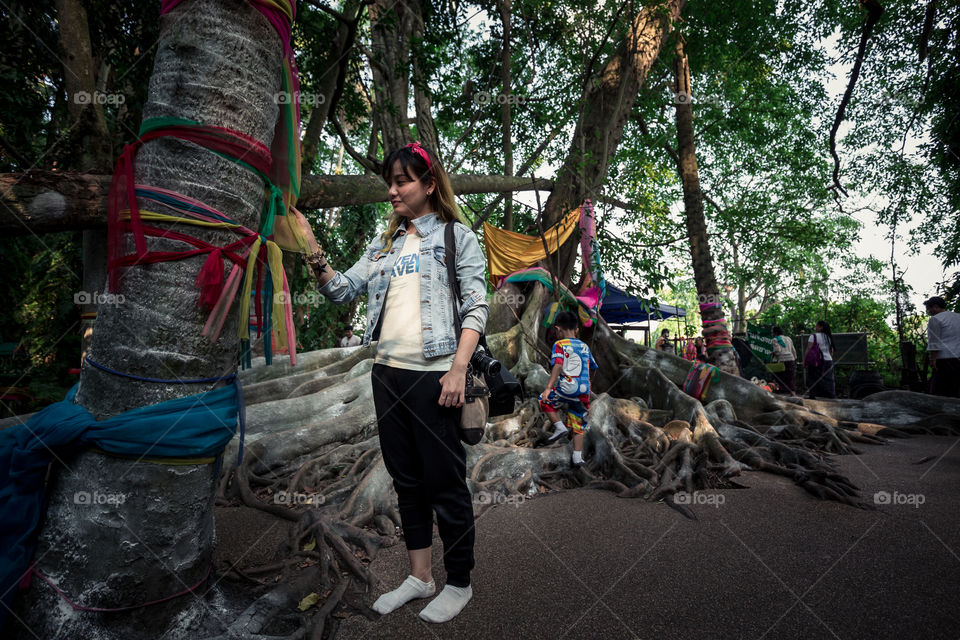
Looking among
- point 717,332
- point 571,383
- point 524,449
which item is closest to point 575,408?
point 571,383

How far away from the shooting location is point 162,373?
→ 177cm

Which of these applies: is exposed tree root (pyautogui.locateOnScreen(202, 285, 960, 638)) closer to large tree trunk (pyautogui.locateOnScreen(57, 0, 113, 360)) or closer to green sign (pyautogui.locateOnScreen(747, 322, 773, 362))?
large tree trunk (pyautogui.locateOnScreen(57, 0, 113, 360))

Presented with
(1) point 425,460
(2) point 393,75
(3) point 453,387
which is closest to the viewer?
(3) point 453,387

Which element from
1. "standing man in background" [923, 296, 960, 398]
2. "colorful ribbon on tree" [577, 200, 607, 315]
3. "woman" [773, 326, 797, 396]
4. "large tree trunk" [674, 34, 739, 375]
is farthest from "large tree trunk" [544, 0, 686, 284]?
"woman" [773, 326, 797, 396]

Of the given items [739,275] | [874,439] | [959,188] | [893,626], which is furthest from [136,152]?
[959,188]

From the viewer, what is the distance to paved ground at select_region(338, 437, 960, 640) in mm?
1929

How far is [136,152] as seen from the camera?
73.4 inches

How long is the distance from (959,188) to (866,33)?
9.31 metres

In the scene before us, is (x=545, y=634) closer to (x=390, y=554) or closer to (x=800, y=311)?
(x=390, y=554)

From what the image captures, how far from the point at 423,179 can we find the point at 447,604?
6.10 feet

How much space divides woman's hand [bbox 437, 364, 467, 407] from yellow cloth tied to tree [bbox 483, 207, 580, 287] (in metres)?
5.98

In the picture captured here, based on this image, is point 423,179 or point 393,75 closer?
point 423,179

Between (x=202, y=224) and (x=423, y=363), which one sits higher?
(x=202, y=224)

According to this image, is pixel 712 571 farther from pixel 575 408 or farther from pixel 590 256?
pixel 590 256
